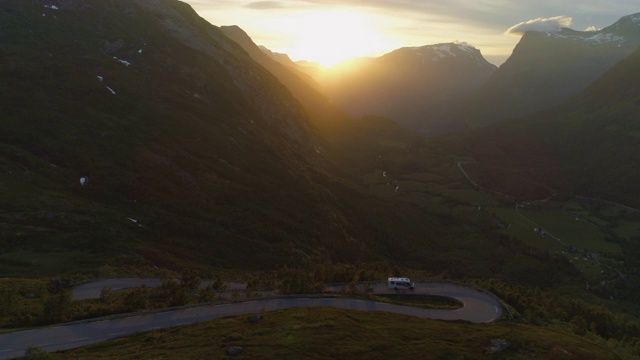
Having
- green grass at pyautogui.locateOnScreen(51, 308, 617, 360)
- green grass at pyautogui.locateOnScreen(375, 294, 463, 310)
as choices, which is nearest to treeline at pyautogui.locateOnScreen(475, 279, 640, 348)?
green grass at pyautogui.locateOnScreen(375, 294, 463, 310)

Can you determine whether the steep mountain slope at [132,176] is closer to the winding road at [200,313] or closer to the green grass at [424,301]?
the winding road at [200,313]

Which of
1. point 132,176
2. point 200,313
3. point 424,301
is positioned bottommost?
point 424,301

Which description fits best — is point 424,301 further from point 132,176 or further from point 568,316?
point 132,176

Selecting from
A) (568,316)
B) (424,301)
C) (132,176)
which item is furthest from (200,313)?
(132,176)

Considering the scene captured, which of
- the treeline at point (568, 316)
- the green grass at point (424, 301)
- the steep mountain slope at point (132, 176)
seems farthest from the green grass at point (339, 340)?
the steep mountain slope at point (132, 176)

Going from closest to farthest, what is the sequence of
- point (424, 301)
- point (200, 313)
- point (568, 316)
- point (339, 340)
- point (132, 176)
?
point (339, 340), point (200, 313), point (424, 301), point (568, 316), point (132, 176)

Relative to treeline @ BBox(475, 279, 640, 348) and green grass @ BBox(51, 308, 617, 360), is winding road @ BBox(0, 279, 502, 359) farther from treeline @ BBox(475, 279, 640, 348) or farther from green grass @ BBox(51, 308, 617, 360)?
treeline @ BBox(475, 279, 640, 348)
